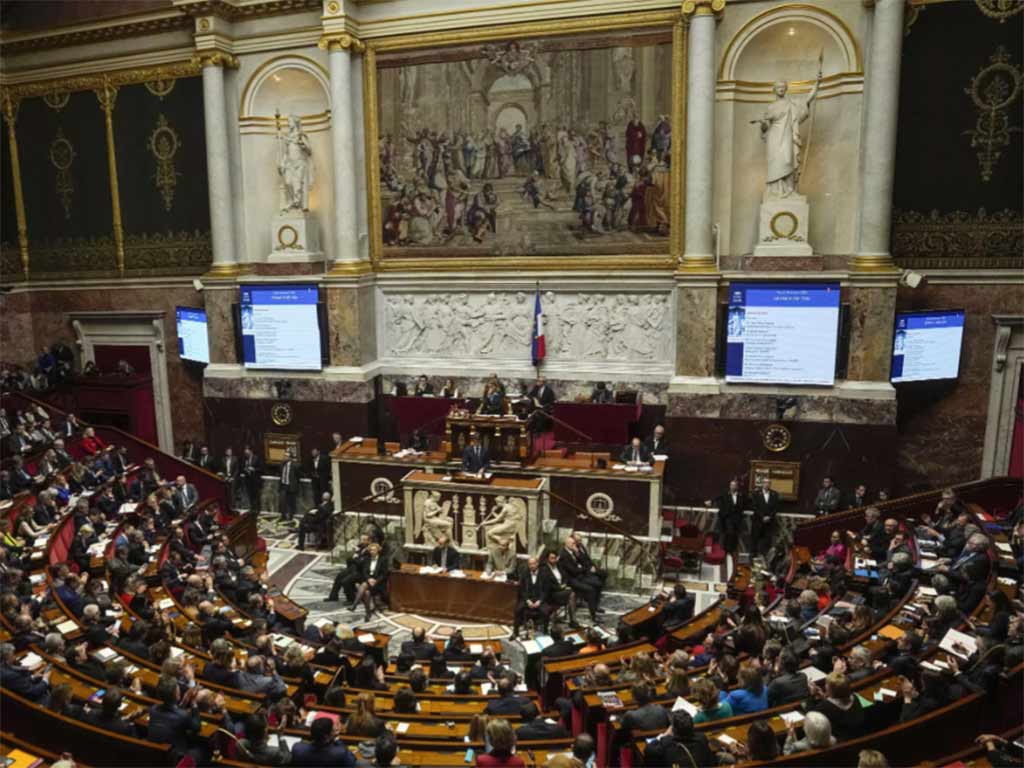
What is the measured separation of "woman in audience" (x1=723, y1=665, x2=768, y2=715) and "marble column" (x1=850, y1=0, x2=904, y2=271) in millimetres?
10428

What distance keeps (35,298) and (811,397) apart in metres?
20.2

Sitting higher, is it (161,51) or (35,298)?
(161,51)

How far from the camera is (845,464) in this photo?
51.9 ft

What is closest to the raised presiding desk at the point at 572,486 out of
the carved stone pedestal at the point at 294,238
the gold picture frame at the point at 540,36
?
the gold picture frame at the point at 540,36

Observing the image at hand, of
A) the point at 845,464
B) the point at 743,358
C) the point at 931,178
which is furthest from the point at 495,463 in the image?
the point at 931,178

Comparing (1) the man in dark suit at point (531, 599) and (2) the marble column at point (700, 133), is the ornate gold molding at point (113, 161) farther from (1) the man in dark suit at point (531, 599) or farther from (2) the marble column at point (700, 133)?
(1) the man in dark suit at point (531, 599)

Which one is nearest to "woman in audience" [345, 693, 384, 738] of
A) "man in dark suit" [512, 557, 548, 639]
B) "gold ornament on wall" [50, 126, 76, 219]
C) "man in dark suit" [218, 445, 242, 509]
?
"man in dark suit" [512, 557, 548, 639]

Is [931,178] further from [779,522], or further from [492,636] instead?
[492,636]

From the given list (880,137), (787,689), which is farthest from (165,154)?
(787,689)

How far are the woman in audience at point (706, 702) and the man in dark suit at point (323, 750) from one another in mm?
3122

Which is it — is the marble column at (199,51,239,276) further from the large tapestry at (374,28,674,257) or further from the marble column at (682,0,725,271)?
the marble column at (682,0,725,271)

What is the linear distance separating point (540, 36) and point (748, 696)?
14.4 metres

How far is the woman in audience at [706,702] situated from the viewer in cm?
721

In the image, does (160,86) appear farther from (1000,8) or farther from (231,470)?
(1000,8)
